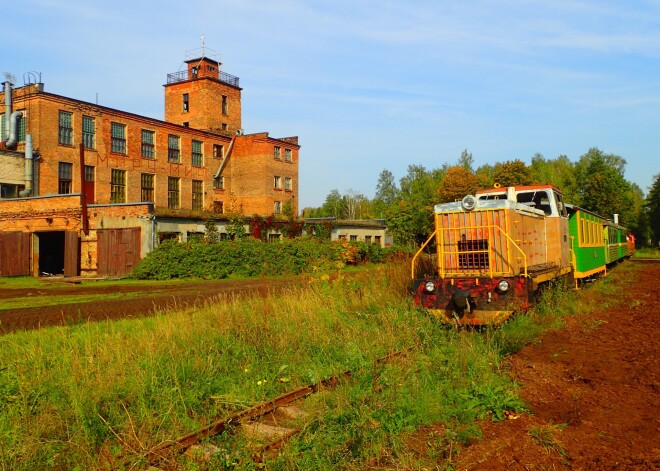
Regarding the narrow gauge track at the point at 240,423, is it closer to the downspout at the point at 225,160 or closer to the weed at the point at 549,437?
the weed at the point at 549,437

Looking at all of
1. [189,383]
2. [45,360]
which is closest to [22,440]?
[189,383]

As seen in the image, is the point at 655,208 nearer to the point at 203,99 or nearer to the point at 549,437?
the point at 203,99

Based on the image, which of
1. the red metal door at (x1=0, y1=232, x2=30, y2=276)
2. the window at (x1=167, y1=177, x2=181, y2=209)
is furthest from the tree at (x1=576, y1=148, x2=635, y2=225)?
the red metal door at (x1=0, y1=232, x2=30, y2=276)

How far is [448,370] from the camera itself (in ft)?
23.6

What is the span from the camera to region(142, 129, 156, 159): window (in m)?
43.4

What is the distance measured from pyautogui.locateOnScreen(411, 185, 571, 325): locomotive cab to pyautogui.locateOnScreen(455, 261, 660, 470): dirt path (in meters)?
1.07

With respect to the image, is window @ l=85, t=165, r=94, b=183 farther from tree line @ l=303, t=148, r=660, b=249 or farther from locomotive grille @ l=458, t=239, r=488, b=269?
locomotive grille @ l=458, t=239, r=488, b=269

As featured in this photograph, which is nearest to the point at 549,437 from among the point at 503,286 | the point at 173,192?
the point at 503,286

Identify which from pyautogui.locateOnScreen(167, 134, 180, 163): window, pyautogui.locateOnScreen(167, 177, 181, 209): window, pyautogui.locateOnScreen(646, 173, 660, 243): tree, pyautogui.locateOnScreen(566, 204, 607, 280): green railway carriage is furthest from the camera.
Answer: pyautogui.locateOnScreen(646, 173, 660, 243): tree

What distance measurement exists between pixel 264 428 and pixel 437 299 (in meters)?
5.49

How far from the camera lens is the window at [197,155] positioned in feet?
159

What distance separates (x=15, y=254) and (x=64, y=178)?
27.6 ft

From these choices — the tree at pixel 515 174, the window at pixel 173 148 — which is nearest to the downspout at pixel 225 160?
the window at pixel 173 148

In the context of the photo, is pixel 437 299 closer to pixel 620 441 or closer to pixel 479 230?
pixel 479 230
